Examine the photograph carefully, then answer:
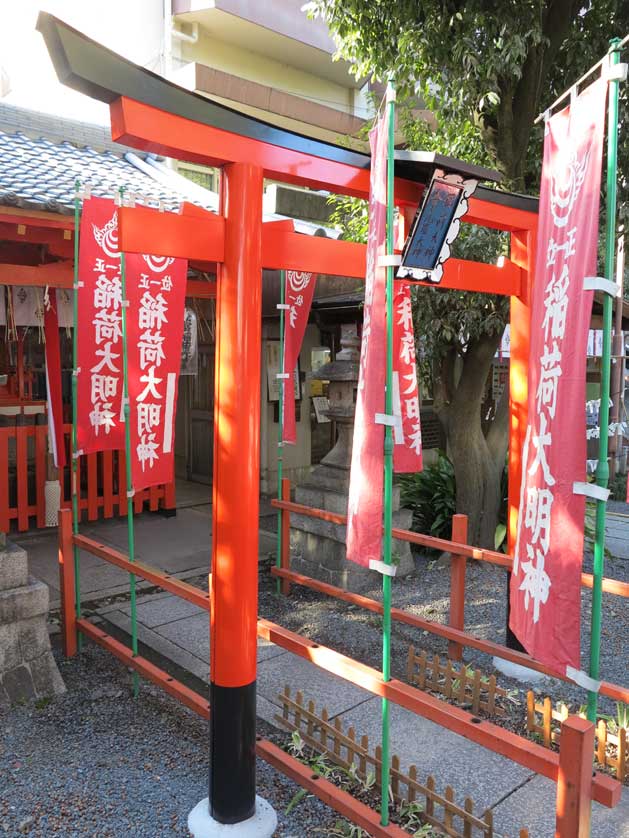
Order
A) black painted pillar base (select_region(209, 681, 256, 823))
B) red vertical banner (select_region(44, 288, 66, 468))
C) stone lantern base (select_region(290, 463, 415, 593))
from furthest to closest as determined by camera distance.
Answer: red vertical banner (select_region(44, 288, 66, 468)) < stone lantern base (select_region(290, 463, 415, 593)) < black painted pillar base (select_region(209, 681, 256, 823))

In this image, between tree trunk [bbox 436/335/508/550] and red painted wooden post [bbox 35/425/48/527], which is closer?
tree trunk [bbox 436/335/508/550]

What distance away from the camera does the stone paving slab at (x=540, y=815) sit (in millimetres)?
3131

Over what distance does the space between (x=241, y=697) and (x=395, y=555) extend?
392 cm

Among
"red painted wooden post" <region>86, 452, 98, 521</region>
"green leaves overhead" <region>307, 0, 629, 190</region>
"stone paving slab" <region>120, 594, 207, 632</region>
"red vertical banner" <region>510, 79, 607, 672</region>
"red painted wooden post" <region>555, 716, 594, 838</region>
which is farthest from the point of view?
"red painted wooden post" <region>86, 452, 98, 521</region>

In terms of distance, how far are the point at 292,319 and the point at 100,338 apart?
7.63 feet

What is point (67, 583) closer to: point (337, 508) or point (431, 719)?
point (337, 508)

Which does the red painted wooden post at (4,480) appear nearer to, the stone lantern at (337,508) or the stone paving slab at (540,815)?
the stone lantern at (337,508)

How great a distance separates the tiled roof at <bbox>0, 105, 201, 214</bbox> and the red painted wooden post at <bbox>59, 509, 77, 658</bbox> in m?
2.66

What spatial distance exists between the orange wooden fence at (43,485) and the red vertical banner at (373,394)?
6.23 m

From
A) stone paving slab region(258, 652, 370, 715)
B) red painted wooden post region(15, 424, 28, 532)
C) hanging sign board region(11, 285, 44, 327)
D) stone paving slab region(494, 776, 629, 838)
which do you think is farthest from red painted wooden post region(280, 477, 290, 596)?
hanging sign board region(11, 285, 44, 327)

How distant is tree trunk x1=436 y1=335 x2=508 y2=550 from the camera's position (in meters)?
7.20

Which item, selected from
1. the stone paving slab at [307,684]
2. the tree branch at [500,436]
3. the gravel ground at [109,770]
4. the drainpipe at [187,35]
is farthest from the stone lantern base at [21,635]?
the drainpipe at [187,35]

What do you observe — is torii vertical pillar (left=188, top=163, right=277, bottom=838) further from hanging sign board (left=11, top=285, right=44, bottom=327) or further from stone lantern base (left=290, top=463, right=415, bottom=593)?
hanging sign board (left=11, top=285, right=44, bottom=327)

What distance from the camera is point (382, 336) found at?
269 centimetres
